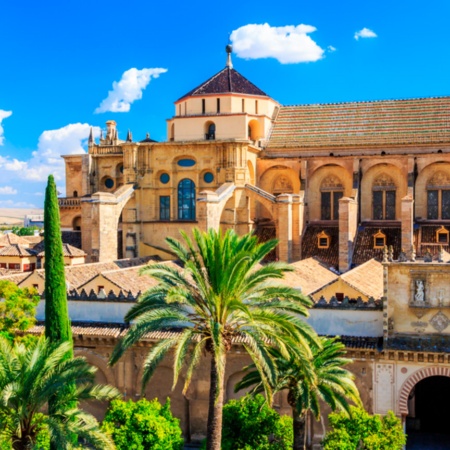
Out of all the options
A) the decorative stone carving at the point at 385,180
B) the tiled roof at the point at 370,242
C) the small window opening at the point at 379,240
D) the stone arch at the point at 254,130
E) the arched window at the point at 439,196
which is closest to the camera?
the tiled roof at the point at 370,242

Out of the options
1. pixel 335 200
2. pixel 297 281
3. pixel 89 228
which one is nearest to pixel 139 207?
pixel 89 228

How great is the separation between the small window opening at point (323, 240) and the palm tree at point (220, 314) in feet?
63.0

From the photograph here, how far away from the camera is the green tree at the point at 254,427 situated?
18625 millimetres

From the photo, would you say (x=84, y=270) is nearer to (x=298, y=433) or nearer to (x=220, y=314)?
(x=220, y=314)

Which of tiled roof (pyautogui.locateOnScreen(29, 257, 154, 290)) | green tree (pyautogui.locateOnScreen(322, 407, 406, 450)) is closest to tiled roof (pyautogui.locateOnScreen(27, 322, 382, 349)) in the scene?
tiled roof (pyautogui.locateOnScreen(29, 257, 154, 290))

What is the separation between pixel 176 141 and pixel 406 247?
47.3 feet

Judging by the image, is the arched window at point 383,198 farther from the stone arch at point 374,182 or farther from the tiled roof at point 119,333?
the tiled roof at point 119,333

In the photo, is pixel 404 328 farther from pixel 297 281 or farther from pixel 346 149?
pixel 346 149

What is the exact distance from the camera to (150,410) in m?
19.1

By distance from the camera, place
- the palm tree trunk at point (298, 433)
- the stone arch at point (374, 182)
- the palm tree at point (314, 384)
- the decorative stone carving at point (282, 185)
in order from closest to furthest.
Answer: the palm tree at point (314, 384), the palm tree trunk at point (298, 433), the stone arch at point (374, 182), the decorative stone carving at point (282, 185)

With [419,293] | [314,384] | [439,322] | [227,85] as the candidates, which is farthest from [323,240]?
[314,384]

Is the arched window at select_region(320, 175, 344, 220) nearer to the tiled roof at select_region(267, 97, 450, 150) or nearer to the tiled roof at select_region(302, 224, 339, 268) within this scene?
the tiled roof at select_region(302, 224, 339, 268)

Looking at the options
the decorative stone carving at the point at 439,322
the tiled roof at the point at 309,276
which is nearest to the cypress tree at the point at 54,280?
the tiled roof at the point at 309,276

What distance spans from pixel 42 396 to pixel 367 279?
16184 millimetres
